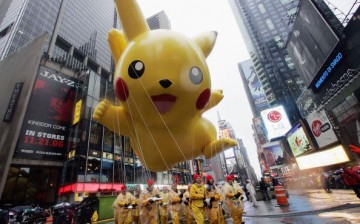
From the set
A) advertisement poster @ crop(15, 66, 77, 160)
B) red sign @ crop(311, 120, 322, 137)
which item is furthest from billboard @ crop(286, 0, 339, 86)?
advertisement poster @ crop(15, 66, 77, 160)

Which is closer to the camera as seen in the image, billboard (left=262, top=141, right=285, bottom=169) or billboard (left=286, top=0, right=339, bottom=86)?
billboard (left=286, top=0, right=339, bottom=86)

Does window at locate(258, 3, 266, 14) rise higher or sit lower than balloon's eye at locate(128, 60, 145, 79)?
higher

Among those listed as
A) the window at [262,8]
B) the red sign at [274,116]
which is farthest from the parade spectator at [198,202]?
the window at [262,8]

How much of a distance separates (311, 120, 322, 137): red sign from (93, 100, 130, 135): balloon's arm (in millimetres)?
21375

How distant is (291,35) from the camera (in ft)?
84.7

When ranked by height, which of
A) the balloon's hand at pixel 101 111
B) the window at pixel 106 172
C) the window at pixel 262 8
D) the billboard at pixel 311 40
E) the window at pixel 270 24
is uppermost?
the window at pixel 262 8

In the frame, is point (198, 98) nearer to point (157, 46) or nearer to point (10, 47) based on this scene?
point (157, 46)

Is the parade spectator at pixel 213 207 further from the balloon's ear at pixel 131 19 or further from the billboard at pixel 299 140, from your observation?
the billboard at pixel 299 140

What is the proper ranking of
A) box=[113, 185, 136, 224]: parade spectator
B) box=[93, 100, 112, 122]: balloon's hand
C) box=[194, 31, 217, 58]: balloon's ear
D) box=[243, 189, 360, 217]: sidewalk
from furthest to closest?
1. box=[113, 185, 136, 224]: parade spectator
2. box=[243, 189, 360, 217]: sidewalk
3. box=[194, 31, 217, 58]: balloon's ear
4. box=[93, 100, 112, 122]: balloon's hand

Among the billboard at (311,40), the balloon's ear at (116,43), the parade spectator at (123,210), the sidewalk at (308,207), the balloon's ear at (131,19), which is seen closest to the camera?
the balloon's ear at (131,19)

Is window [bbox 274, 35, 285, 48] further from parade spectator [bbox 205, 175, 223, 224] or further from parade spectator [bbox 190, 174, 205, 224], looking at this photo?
parade spectator [bbox 190, 174, 205, 224]

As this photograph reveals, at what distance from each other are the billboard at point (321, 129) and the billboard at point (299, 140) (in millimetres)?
1444

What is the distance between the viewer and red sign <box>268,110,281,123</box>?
98.9 ft

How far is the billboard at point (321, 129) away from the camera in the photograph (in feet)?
59.1
